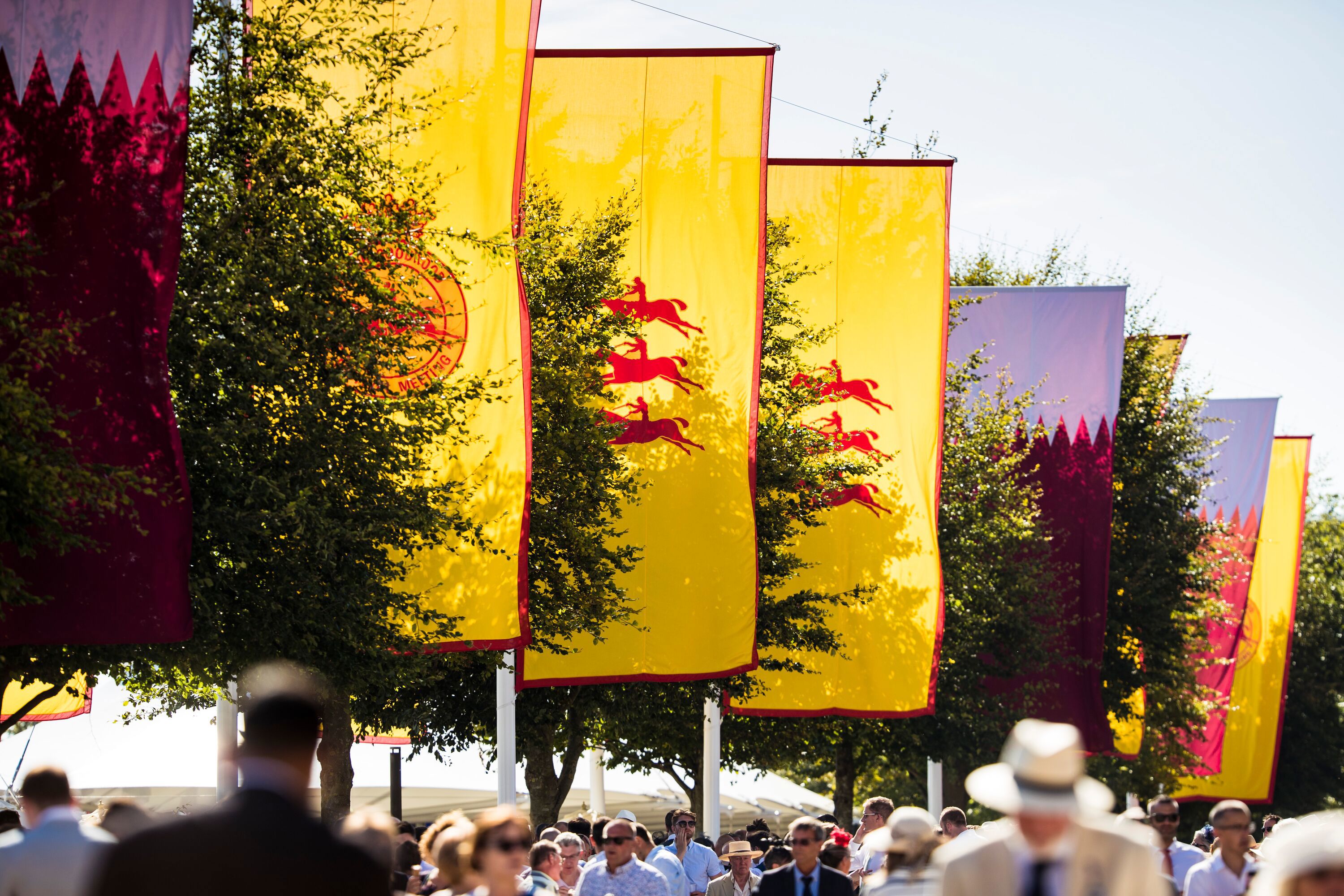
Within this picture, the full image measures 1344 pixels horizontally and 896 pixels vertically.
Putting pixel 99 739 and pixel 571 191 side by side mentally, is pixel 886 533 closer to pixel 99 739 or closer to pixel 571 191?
pixel 571 191

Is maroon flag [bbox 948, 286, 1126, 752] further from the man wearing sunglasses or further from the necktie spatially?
the necktie

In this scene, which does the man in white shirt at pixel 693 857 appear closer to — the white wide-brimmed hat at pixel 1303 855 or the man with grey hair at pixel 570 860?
the man with grey hair at pixel 570 860

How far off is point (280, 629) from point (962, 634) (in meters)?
18.4

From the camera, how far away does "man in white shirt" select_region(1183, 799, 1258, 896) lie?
8977mm

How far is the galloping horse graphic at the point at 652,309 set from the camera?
20.4m

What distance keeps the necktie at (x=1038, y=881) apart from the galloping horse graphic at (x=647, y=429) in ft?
51.9

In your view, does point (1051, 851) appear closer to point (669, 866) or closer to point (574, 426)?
point (669, 866)

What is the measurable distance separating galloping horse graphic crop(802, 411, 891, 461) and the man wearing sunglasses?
13.6 meters

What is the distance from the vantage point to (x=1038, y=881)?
449cm

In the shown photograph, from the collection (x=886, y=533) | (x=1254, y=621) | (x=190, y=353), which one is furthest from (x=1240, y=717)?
(x=190, y=353)

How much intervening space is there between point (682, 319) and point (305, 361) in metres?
6.48

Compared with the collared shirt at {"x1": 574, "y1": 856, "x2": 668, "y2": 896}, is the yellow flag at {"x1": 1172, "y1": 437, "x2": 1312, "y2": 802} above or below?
below

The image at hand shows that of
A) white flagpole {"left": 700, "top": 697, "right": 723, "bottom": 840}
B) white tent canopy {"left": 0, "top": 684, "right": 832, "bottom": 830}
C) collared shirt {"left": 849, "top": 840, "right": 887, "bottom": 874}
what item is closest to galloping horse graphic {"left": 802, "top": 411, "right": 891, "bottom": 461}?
white flagpole {"left": 700, "top": 697, "right": 723, "bottom": 840}

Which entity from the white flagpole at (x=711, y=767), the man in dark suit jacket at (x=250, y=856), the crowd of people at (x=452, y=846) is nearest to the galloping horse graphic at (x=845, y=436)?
the white flagpole at (x=711, y=767)
